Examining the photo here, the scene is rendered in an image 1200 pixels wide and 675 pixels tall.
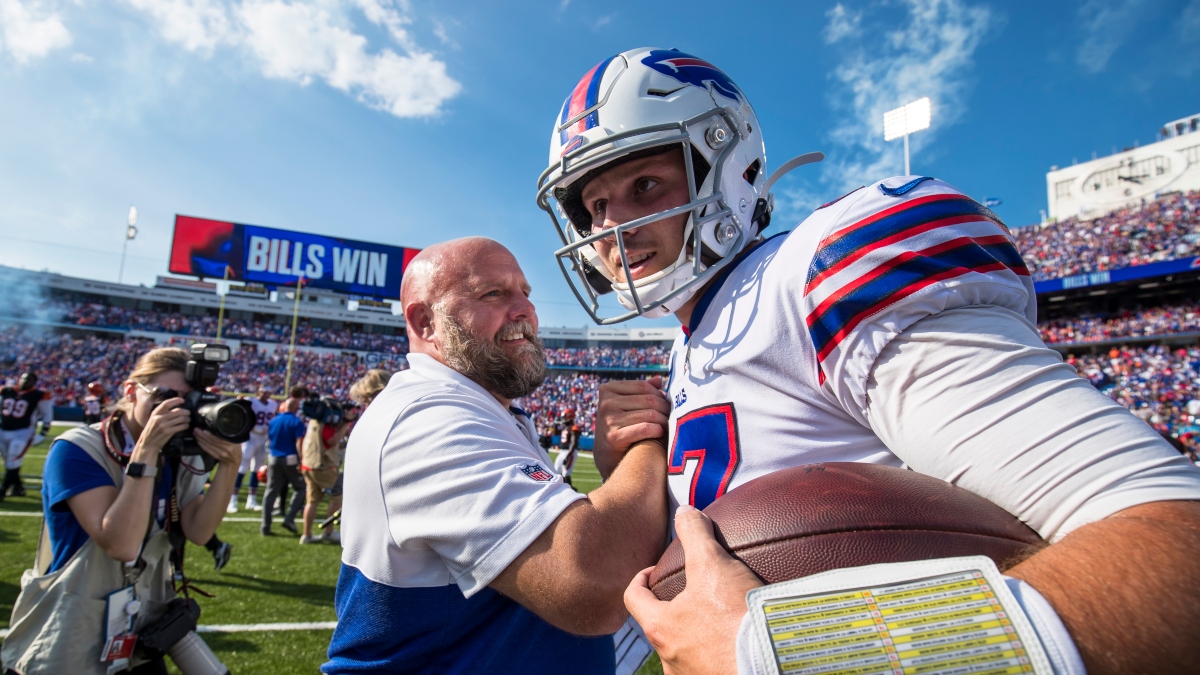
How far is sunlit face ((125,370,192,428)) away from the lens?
3105mm

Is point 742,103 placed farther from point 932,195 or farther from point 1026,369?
point 1026,369

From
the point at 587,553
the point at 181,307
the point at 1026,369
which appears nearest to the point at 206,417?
the point at 587,553

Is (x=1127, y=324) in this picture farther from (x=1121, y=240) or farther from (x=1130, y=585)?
(x=1130, y=585)

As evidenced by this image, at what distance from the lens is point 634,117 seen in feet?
5.19

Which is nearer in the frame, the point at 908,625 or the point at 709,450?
the point at 908,625

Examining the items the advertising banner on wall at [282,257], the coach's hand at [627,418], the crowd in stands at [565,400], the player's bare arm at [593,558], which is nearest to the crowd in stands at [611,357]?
the crowd in stands at [565,400]

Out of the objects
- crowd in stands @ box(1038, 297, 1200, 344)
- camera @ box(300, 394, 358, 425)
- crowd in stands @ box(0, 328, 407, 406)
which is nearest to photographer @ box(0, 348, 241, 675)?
camera @ box(300, 394, 358, 425)

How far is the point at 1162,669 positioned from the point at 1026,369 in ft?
1.20

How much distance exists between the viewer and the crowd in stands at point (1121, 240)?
88.9ft

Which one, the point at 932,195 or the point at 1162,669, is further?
the point at 932,195

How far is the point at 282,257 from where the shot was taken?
34.8m

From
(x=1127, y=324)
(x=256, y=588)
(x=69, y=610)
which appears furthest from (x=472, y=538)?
(x=1127, y=324)

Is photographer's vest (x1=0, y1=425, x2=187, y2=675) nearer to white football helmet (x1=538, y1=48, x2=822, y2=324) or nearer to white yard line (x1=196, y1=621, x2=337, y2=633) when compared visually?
white yard line (x1=196, y1=621, x2=337, y2=633)

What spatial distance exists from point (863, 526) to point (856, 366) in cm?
26
